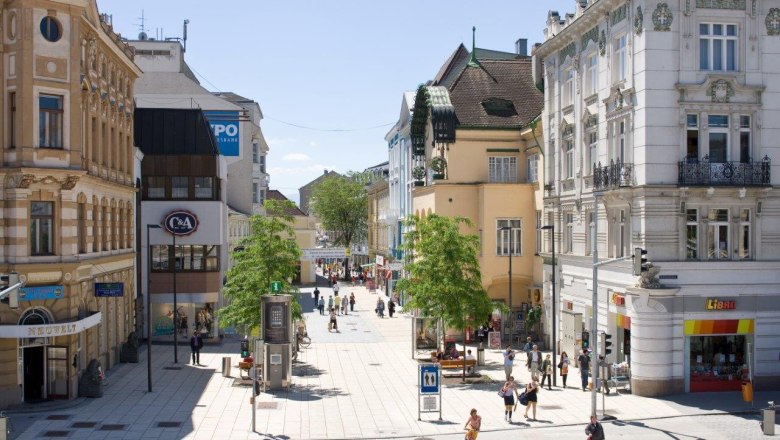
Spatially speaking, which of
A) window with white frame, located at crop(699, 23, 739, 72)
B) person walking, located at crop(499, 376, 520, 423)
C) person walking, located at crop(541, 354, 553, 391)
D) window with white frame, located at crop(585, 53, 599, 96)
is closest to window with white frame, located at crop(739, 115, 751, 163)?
window with white frame, located at crop(699, 23, 739, 72)

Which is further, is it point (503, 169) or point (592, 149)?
point (503, 169)

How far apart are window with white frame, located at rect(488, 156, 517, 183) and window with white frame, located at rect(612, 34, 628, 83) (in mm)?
16021

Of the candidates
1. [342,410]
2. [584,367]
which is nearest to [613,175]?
[584,367]

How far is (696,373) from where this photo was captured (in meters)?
32.3

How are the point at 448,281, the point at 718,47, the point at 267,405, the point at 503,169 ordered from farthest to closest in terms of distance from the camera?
1. the point at 503,169
2. the point at 448,281
3. the point at 718,47
4. the point at 267,405

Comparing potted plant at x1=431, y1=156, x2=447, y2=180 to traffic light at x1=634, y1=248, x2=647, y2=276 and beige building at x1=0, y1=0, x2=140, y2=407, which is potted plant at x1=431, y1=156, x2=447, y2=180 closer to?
beige building at x1=0, y1=0, x2=140, y2=407

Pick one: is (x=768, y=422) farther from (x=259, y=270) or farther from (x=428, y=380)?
(x=259, y=270)

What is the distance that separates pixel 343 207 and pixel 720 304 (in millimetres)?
80720

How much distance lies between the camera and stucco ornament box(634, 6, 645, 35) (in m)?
31.6

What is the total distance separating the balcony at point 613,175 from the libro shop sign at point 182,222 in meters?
22.4

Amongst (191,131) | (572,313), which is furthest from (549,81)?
(191,131)

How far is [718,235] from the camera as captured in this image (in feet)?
105

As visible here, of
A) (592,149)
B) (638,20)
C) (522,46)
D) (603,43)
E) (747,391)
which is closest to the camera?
(747,391)

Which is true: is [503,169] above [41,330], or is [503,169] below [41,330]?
above
